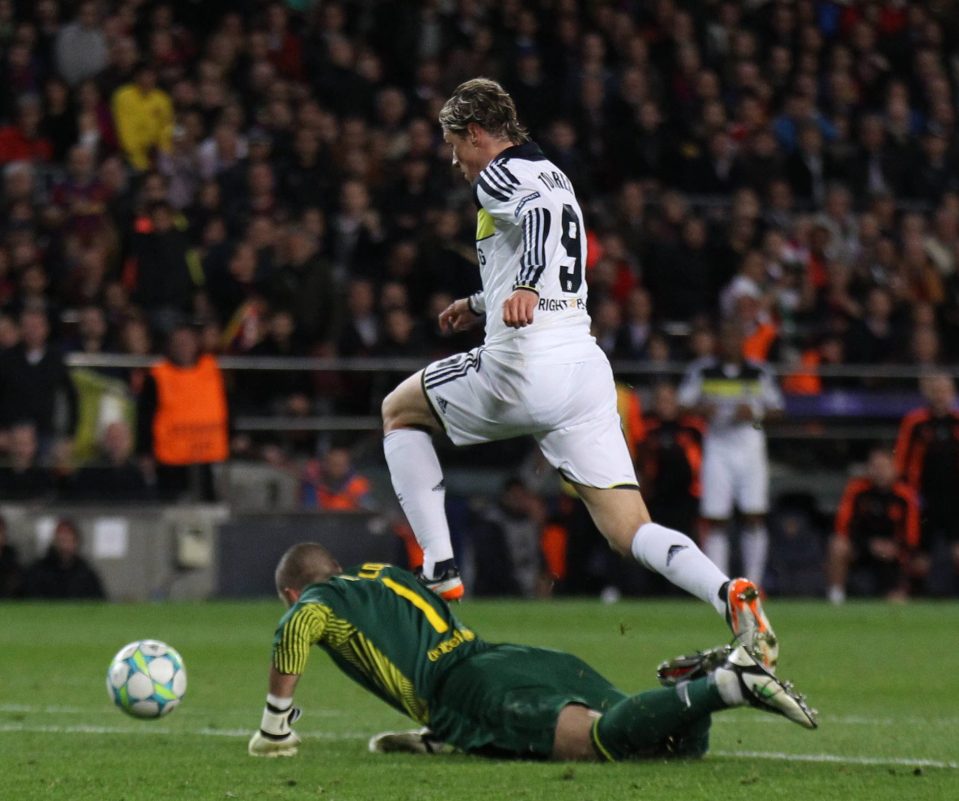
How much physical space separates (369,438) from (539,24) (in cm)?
643

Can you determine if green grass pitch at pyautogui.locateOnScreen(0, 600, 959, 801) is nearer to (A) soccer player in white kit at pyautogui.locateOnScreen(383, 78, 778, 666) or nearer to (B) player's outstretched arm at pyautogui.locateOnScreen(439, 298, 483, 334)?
(A) soccer player in white kit at pyautogui.locateOnScreen(383, 78, 778, 666)

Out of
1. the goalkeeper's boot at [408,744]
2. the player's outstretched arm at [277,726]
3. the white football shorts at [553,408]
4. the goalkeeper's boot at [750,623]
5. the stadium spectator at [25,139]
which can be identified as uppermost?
the stadium spectator at [25,139]

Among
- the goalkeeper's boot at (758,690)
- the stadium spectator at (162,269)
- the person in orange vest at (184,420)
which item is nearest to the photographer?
the goalkeeper's boot at (758,690)

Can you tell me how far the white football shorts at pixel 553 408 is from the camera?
6.89 meters

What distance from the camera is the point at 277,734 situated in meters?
6.60

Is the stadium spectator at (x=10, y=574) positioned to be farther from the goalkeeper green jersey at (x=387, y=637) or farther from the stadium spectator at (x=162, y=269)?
the goalkeeper green jersey at (x=387, y=637)

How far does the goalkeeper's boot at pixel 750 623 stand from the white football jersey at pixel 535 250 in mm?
1202

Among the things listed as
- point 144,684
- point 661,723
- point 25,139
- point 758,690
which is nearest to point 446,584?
point 144,684

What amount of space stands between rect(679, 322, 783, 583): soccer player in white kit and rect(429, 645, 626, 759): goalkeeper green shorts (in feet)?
30.3

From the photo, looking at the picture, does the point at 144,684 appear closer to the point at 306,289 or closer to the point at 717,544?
the point at 717,544

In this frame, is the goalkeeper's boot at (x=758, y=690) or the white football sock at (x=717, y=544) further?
the white football sock at (x=717, y=544)

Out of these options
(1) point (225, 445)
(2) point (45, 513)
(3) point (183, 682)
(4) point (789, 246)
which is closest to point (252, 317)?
(1) point (225, 445)

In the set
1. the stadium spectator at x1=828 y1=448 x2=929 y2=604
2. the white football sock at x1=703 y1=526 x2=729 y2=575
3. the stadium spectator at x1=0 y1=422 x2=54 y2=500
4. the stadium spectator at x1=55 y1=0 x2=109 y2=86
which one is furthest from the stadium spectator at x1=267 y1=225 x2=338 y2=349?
the stadium spectator at x1=828 y1=448 x2=929 y2=604

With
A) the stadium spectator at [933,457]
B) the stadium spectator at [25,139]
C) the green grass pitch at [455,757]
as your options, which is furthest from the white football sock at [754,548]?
the stadium spectator at [25,139]
